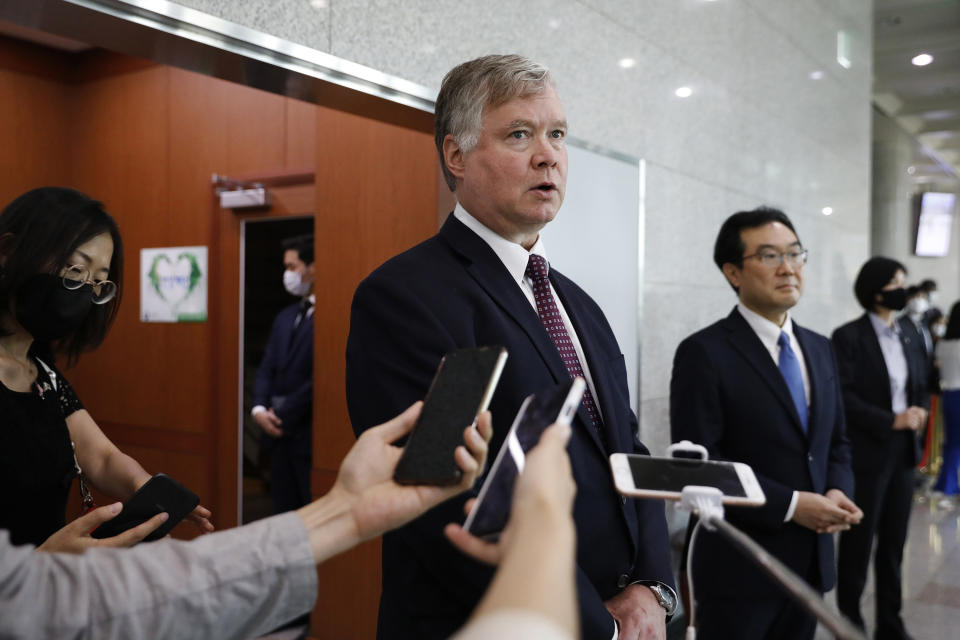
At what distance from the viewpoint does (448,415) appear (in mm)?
944

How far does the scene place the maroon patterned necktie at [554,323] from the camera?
151 centimetres

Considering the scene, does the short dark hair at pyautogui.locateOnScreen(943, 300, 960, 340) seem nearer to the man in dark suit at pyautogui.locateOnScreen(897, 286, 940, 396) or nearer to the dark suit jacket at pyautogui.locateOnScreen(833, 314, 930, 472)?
the man in dark suit at pyautogui.locateOnScreen(897, 286, 940, 396)

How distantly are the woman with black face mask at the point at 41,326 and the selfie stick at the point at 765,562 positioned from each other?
1.07 m

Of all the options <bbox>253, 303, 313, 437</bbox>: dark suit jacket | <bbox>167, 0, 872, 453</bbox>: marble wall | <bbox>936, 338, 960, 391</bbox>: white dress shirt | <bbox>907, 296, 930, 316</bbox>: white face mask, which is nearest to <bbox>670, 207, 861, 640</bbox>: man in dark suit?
<bbox>167, 0, 872, 453</bbox>: marble wall

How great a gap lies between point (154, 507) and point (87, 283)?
0.53m

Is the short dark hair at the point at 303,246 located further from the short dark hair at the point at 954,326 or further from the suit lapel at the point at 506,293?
the short dark hair at the point at 954,326

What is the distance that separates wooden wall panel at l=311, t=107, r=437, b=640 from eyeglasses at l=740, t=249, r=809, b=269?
1.25 meters

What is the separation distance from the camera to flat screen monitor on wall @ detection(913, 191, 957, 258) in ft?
32.7

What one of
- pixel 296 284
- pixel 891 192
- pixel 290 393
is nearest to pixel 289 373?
pixel 290 393

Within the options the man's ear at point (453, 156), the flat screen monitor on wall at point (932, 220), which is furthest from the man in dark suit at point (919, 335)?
the man's ear at point (453, 156)

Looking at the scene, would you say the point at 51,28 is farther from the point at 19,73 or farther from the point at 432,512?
the point at 19,73

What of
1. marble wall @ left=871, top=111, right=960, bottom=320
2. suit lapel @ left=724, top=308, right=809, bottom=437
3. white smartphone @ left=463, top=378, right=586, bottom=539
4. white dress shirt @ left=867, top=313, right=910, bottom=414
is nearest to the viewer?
white smartphone @ left=463, top=378, right=586, bottom=539

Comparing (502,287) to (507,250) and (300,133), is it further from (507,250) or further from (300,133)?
(300,133)

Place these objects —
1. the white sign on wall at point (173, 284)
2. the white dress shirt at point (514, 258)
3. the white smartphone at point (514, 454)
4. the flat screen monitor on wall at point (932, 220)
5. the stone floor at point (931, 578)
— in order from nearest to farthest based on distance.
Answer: the white smartphone at point (514, 454) < the white dress shirt at point (514, 258) < the stone floor at point (931, 578) < the white sign on wall at point (173, 284) < the flat screen monitor on wall at point (932, 220)
